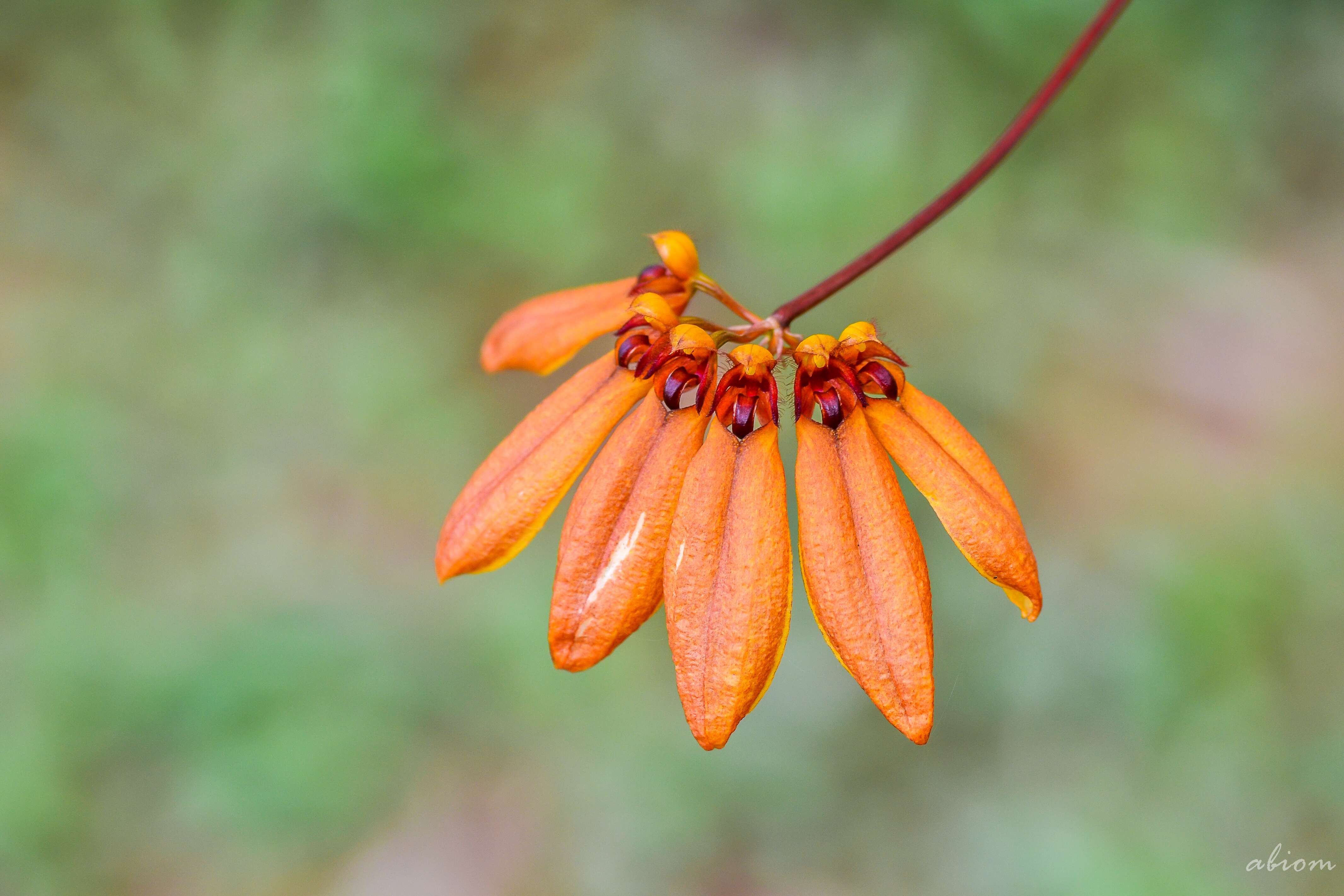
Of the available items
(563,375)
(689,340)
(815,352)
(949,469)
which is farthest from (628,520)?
(563,375)

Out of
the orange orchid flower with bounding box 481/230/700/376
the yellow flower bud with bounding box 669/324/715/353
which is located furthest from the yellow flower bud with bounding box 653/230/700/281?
the yellow flower bud with bounding box 669/324/715/353

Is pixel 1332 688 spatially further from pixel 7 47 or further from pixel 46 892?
pixel 7 47

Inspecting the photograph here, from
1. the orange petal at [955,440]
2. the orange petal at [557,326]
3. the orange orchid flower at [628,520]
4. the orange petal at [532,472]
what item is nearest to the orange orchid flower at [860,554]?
the orange petal at [955,440]

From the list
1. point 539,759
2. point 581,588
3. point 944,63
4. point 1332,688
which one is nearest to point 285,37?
point 944,63

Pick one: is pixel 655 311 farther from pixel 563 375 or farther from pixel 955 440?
pixel 563 375

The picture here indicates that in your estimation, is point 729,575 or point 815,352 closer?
point 729,575

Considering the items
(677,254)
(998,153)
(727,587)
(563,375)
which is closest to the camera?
(727,587)
